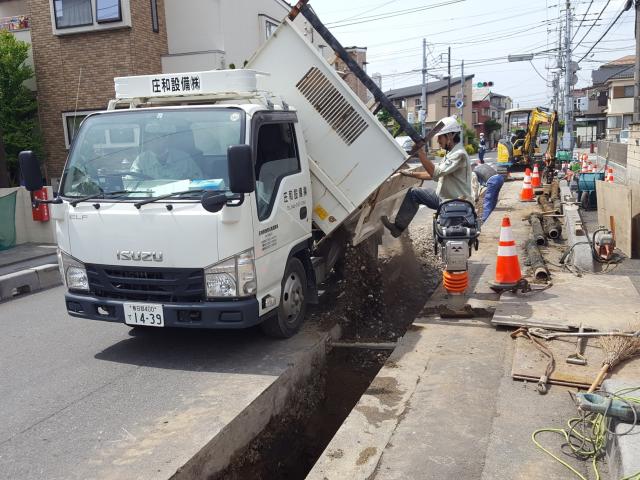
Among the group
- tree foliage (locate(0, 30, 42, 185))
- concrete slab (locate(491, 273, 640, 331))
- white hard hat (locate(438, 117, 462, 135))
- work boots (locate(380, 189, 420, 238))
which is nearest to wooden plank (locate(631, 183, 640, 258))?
concrete slab (locate(491, 273, 640, 331))

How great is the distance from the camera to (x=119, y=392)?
4.60 m

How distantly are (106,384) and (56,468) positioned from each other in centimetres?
129

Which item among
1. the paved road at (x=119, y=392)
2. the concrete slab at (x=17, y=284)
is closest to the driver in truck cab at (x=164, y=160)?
the paved road at (x=119, y=392)

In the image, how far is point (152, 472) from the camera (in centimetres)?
339

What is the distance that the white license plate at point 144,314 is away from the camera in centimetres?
480

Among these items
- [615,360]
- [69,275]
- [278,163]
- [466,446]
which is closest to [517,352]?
[615,360]

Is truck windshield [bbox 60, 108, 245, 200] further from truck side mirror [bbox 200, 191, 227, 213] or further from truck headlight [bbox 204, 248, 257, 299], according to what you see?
truck headlight [bbox 204, 248, 257, 299]

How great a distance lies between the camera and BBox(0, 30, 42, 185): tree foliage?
55.7ft

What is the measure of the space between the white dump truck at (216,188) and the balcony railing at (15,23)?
15.9 metres

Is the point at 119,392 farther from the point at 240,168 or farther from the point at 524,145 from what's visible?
the point at 524,145

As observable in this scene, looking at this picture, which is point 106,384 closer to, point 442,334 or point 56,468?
point 56,468

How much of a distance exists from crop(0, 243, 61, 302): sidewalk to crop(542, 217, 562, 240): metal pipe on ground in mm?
8819

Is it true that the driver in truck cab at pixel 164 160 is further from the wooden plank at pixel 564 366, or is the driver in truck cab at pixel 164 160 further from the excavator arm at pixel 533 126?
the excavator arm at pixel 533 126

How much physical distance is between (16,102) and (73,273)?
1500cm
